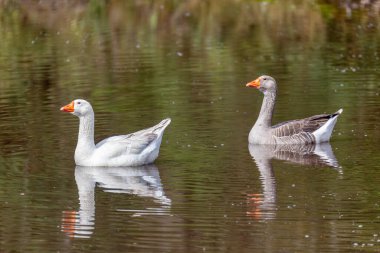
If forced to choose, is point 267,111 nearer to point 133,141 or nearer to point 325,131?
point 325,131

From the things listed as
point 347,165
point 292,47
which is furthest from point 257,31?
point 347,165

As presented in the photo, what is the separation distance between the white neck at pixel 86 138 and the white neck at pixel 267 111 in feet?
9.95

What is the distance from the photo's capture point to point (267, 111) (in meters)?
19.5

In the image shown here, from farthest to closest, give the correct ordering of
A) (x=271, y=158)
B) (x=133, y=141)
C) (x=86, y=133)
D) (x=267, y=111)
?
(x=267, y=111) → (x=271, y=158) → (x=86, y=133) → (x=133, y=141)

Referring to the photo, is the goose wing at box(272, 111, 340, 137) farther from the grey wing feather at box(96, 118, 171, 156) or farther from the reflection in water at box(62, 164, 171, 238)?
the reflection in water at box(62, 164, 171, 238)

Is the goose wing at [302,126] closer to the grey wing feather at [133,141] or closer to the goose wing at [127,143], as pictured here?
the grey wing feather at [133,141]

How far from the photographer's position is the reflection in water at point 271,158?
14258mm

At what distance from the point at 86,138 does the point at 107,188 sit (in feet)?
5.83

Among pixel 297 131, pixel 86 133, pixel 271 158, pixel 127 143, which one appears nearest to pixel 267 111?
pixel 297 131

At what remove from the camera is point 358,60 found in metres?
26.4

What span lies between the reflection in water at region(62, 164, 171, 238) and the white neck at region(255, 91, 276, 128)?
264 centimetres

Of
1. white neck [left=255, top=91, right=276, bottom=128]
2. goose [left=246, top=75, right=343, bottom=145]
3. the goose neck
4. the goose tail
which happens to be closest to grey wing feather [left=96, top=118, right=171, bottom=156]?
the goose neck

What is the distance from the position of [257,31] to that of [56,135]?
42.8 feet

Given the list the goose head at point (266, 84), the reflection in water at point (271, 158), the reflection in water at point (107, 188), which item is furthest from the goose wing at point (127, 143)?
the goose head at point (266, 84)
